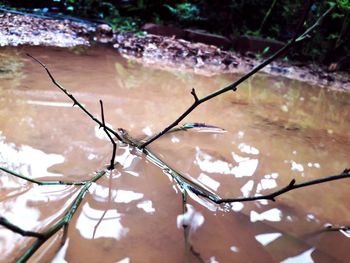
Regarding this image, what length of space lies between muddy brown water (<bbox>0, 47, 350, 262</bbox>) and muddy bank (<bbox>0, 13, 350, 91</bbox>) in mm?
1376

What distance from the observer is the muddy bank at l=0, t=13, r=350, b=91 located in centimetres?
396

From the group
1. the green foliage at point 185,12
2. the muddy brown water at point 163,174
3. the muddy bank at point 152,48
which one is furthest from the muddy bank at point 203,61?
the green foliage at point 185,12

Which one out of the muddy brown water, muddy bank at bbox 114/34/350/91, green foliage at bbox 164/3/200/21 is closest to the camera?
the muddy brown water

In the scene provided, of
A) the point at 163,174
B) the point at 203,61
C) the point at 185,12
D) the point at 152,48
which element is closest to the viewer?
the point at 163,174

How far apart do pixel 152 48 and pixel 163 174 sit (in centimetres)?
358

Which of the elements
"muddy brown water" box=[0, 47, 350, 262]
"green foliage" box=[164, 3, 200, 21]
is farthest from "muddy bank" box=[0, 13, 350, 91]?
"green foliage" box=[164, 3, 200, 21]

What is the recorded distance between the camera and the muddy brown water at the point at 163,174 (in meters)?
1.00

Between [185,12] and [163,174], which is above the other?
[163,174]

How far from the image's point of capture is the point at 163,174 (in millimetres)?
1386

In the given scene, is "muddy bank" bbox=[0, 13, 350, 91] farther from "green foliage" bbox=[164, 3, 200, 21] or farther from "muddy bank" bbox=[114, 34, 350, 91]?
"green foliage" bbox=[164, 3, 200, 21]

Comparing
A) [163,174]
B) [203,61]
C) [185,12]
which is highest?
[163,174]

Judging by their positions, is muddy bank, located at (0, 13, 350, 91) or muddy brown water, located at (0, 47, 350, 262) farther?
muddy bank, located at (0, 13, 350, 91)

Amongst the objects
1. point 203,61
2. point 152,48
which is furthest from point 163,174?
point 152,48

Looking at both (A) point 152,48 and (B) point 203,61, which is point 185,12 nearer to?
(A) point 152,48
